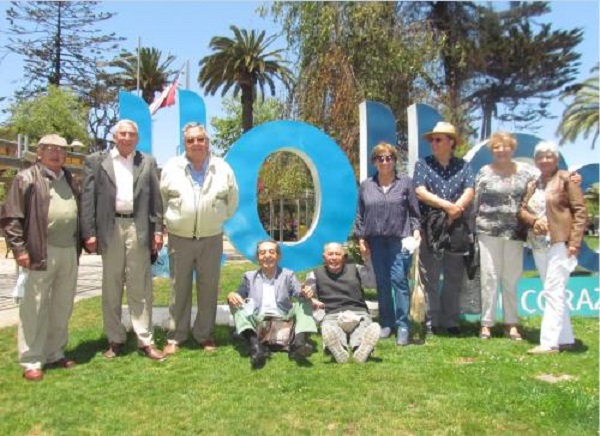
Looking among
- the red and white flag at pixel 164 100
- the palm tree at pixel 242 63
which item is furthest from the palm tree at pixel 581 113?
the red and white flag at pixel 164 100

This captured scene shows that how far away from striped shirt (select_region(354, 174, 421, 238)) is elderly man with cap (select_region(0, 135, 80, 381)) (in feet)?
8.42

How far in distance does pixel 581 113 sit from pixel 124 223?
3689 centimetres

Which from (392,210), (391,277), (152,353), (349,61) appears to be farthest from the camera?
(349,61)

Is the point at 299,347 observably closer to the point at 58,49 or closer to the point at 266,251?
the point at 266,251

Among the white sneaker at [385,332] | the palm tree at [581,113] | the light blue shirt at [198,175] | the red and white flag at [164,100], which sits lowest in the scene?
the white sneaker at [385,332]

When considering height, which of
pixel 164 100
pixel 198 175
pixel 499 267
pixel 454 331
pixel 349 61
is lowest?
pixel 454 331

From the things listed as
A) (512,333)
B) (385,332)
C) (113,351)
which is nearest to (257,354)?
(113,351)

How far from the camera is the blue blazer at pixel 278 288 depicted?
17.0ft

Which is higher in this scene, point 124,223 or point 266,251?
point 124,223

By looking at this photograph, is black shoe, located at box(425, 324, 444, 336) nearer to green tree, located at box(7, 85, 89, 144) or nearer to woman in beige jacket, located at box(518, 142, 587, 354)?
woman in beige jacket, located at box(518, 142, 587, 354)

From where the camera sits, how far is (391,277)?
559 cm

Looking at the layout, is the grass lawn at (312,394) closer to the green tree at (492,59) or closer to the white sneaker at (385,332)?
the white sneaker at (385,332)

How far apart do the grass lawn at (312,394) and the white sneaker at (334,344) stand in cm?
8

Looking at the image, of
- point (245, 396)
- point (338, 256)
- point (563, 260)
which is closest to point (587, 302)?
point (563, 260)
